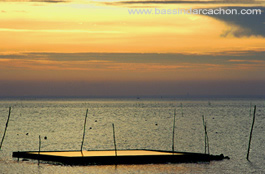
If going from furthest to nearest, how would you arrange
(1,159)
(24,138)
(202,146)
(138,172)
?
(24,138) → (202,146) → (1,159) → (138,172)

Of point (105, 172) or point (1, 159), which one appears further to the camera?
point (1, 159)

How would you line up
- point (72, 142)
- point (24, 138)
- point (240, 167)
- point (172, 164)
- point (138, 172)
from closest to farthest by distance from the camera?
point (138, 172)
point (172, 164)
point (240, 167)
point (72, 142)
point (24, 138)

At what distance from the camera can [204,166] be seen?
128ft

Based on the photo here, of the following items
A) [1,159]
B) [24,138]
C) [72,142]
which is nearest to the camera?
[1,159]

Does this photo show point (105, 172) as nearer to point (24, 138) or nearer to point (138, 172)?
point (138, 172)

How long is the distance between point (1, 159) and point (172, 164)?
1549 cm

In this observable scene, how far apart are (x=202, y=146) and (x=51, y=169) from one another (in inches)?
937

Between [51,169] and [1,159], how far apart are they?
8261mm

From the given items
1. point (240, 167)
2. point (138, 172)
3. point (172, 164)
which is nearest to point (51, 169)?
point (138, 172)

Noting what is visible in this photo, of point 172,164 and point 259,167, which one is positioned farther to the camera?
point 259,167

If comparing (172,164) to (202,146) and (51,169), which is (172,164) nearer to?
(51,169)

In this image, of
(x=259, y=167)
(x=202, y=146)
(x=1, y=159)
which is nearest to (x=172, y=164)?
(x=259, y=167)

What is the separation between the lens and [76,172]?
121 ft

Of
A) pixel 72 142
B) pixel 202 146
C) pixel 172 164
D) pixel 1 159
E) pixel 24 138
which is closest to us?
pixel 172 164
